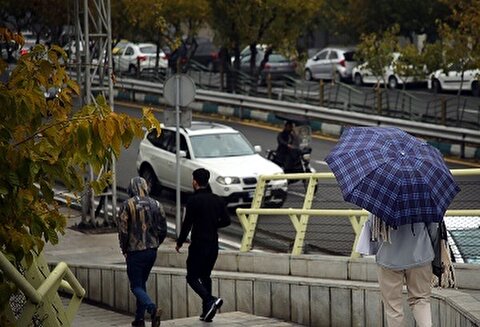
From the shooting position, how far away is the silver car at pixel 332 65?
49625mm

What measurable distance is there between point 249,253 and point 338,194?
1.58 m

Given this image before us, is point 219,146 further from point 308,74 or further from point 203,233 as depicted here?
point 308,74

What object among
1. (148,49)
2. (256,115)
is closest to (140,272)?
(256,115)

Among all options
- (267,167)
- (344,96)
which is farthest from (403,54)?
(267,167)

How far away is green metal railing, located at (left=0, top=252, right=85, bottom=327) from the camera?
662 cm

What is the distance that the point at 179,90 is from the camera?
66.8ft

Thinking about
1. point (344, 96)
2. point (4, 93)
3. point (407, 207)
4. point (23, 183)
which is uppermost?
point (4, 93)

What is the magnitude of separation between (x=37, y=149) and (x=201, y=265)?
244 inches

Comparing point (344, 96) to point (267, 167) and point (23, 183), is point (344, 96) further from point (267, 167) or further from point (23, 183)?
point (23, 183)

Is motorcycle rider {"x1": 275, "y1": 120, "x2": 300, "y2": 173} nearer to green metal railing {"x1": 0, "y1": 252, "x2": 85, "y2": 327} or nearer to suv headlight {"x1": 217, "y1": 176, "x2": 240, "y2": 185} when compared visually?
suv headlight {"x1": 217, "y1": 176, "x2": 240, "y2": 185}

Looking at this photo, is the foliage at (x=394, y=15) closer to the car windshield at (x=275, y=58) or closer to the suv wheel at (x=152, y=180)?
the car windshield at (x=275, y=58)

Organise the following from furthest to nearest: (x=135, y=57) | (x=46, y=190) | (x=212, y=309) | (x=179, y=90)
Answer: (x=135, y=57)
(x=179, y=90)
(x=212, y=309)
(x=46, y=190)

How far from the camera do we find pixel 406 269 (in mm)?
9500

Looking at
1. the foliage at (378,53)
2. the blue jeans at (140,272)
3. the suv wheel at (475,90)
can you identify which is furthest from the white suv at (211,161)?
the suv wheel at (475,90)
